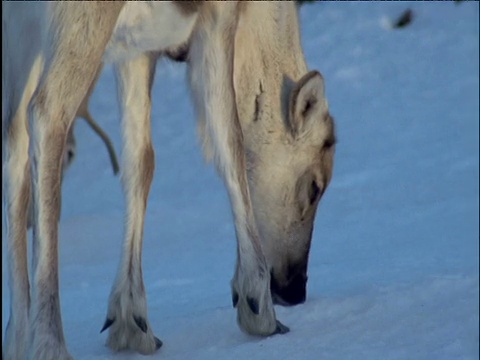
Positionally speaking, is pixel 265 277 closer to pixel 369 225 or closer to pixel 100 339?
pixel 100 339

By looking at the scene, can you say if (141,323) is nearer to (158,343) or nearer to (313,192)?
(158,343)

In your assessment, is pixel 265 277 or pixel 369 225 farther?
pixel 369 225

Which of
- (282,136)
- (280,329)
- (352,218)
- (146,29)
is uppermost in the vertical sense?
(146,29)

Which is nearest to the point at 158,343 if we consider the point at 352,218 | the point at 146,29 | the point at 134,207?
the point at 134,207

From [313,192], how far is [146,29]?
1.46 meters

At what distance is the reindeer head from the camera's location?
6.80 m

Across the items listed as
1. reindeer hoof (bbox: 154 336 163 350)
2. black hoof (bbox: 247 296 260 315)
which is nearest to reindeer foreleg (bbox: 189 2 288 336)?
black hoof (bbox: 247 296 260 315)

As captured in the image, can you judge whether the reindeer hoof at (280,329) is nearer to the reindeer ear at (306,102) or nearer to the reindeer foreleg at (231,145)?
the reindeer foreleg at (231,145)

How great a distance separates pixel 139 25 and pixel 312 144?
4.45ft

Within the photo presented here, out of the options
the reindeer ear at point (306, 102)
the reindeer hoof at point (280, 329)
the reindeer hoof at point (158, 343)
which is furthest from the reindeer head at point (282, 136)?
the reindeer hoof at point (158, 343)

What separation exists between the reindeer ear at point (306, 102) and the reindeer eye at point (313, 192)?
0.27m

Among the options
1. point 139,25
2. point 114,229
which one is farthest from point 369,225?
point 139,25

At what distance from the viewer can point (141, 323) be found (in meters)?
6.12

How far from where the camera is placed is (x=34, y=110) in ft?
18.0
